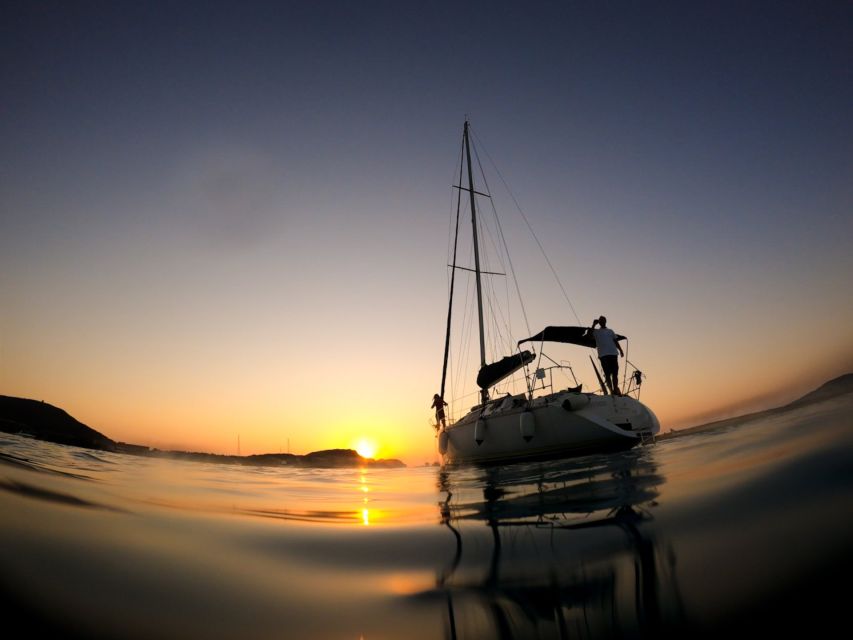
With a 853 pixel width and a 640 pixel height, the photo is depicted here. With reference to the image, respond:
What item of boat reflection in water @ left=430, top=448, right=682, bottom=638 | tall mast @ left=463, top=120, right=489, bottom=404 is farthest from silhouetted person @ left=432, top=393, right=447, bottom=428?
boat reflection in water @ left=430, top=448, right=682, bottom=638

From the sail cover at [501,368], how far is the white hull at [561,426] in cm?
252

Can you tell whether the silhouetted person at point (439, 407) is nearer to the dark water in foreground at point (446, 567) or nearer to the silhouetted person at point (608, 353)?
the silhouetted person at point (608, 353)

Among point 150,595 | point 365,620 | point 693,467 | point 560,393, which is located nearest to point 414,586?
point 365,620

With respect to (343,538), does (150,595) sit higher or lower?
higher

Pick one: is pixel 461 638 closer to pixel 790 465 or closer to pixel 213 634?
pixel 213 634

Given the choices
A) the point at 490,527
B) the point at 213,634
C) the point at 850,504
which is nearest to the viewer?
the point at 213,634

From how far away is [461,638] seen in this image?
112cm

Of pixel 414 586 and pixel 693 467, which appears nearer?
pixel 414 586

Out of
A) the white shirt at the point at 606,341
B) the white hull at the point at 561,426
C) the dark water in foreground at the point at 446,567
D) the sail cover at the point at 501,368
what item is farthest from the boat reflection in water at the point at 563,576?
the sail cover at the point at 501,368

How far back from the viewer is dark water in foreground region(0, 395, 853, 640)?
1029 millimetres

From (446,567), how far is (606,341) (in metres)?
11.0

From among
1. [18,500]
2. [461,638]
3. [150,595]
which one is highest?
[18,500]

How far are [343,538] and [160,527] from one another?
3.26 feet

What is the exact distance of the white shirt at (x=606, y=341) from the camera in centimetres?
1138
